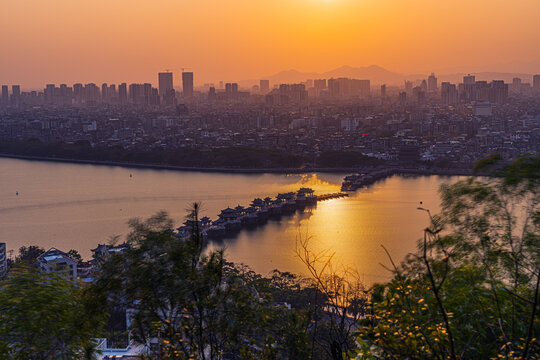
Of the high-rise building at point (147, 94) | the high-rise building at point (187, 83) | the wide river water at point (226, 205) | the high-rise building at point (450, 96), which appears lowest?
the wide river water at point (226, 205)

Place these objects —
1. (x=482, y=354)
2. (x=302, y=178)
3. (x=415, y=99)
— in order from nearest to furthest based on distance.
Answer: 1. (x=482, y=354)
2. (x=302, y=178)
3. (x=415, y=99)

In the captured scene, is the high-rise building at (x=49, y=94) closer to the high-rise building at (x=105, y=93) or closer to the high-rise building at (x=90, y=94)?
the high-rise building at (x=90, y=94)

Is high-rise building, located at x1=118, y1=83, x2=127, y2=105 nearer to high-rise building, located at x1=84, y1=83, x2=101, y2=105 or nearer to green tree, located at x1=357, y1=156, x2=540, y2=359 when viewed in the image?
high-rise building, located at x1=84, y1=83, x2=101, y2=105

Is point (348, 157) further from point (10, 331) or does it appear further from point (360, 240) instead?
point (10, 331)

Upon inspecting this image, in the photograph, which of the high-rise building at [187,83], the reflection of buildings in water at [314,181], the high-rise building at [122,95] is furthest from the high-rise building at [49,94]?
the reflection of buildings in water at [314,181]

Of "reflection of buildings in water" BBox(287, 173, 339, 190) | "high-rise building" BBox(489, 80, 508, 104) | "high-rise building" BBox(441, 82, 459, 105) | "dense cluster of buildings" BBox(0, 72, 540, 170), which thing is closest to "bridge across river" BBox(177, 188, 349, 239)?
"reflection of buildings in water" BBox(287, 173, 339, 190)

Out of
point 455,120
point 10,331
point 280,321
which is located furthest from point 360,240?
point 455,120
